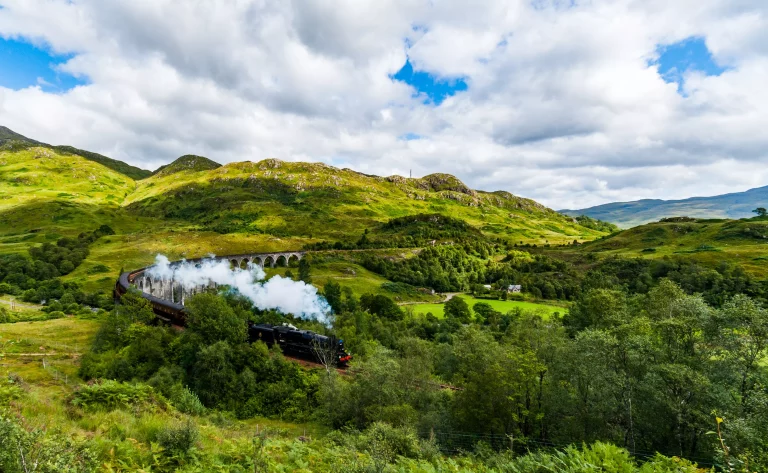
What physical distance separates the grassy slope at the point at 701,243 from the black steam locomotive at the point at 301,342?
121 meters

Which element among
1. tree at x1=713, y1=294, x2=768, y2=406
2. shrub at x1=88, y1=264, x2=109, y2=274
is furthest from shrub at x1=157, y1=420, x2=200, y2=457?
shrub at x1=88, y1=264, x2=109, y2=274

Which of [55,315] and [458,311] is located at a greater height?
[55,315]

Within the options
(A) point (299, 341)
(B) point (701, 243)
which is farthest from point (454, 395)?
(B) point (701, 243)

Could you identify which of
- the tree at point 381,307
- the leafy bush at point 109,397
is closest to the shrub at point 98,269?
the tree at point 381,307

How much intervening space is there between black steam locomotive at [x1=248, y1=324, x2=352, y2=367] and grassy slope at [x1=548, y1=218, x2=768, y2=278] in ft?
396

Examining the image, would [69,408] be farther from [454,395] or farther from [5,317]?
[5,317]

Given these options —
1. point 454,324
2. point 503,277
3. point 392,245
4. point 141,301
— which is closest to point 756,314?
point 454,324

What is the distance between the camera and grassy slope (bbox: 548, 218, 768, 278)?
111 m

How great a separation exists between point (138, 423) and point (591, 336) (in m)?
25.3

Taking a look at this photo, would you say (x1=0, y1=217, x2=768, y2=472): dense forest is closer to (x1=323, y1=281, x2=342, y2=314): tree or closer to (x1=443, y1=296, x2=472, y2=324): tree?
(x1=323, y1=281, x2=342, y2=314): tree

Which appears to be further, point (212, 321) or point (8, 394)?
point (212, 321)

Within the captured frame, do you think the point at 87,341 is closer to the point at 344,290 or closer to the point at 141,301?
the point at 141,301

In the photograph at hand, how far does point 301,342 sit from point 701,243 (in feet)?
560

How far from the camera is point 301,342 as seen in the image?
132 ft
